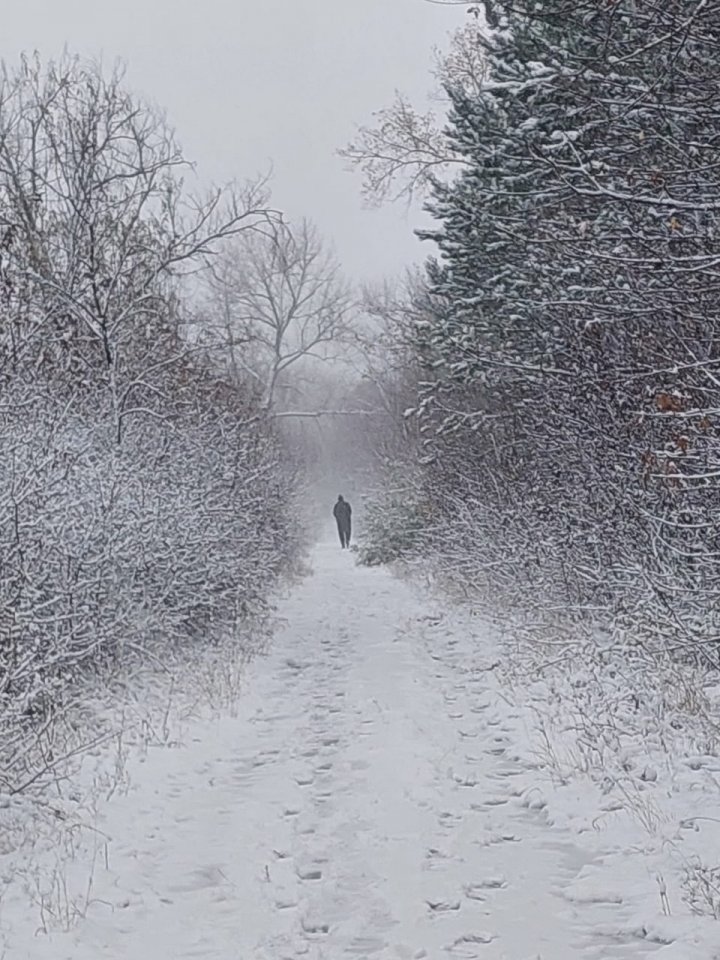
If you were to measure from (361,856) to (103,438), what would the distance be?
7140 mm

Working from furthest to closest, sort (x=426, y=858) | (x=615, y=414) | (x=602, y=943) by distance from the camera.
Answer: (x=615, y=414) → (x=426, y=858) → (x=602, y=943)

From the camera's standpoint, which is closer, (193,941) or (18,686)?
(193,941)

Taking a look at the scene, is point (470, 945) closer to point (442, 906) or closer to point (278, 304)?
point (442, 906)

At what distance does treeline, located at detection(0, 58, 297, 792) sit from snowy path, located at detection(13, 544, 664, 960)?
1.24 meters

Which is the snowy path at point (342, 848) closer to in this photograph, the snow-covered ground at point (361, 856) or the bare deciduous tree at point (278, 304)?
the snow-covered ground at point (361, 856)

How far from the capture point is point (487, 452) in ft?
48.0

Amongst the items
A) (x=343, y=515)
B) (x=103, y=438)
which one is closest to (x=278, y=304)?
(x=343, y=515)

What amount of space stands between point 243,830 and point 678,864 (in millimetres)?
2530

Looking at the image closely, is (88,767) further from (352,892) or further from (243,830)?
(352,892)

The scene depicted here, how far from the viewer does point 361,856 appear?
526 cm

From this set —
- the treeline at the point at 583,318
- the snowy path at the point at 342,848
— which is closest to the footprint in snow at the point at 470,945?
the snowy path at the point at 342,848

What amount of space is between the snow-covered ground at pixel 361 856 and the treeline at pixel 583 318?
1.42 metres

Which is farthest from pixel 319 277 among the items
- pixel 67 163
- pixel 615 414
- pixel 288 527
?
pixel 615 414

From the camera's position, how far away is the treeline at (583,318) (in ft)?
20.0
